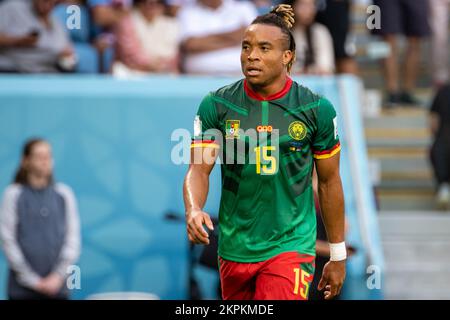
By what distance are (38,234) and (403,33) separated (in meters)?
4.71

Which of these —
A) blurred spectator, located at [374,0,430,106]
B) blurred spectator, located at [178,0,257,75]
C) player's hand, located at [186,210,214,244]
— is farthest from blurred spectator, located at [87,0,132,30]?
player's hand, located at [186,210,214,244]

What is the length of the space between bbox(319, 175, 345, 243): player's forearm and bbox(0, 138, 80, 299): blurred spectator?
3.86 meters

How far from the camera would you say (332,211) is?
6164mm

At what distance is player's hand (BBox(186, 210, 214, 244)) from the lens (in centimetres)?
557

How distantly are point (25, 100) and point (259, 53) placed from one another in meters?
4.94

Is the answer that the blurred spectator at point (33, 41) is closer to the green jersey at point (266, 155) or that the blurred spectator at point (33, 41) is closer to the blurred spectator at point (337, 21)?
the blurred spectator at point (337, 21)

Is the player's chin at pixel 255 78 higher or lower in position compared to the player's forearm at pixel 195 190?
higher

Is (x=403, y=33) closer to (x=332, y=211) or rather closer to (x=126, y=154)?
(x=126, y=154)

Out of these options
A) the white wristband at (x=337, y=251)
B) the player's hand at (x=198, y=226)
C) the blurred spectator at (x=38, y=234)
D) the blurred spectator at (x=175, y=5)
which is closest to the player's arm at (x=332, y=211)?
the white wristband at (x=337, y=251)

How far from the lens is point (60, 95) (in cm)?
A: 1047

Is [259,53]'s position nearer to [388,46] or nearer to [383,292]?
[383,292]

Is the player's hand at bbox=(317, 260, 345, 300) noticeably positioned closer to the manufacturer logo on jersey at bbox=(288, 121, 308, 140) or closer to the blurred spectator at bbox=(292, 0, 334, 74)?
the manufacturer logo on jersey at bbox=(288, 121, 308, 140)

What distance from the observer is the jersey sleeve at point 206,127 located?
19.7ft

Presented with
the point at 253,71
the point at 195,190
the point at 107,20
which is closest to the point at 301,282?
the point at 195,190
